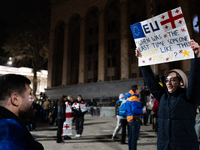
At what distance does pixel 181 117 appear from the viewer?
2262mm

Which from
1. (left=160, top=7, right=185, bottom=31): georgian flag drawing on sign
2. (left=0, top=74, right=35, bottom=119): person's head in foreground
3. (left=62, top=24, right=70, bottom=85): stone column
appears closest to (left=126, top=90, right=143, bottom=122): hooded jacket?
(left=160, top=7, right=185, bottom=31): georgian flag drawing on sign

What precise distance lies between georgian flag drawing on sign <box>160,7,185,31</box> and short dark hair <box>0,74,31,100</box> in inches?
89.2

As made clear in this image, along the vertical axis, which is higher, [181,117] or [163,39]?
[163,39]

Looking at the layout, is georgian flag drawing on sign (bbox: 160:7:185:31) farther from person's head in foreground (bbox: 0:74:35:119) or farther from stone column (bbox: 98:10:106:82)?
stone column (bbox: 98:10:106:82)

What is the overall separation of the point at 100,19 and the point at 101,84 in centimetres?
1129

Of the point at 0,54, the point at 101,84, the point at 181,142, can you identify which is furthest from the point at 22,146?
the point at 0,54

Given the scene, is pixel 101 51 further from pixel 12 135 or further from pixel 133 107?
pixel 12 135

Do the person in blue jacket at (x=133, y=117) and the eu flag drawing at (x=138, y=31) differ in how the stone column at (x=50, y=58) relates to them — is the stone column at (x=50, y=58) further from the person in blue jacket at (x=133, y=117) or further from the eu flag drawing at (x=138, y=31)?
the eu flag drawing at (x=138, y=31)

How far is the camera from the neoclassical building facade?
2708 cm

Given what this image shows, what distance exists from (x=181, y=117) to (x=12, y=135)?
1963mm

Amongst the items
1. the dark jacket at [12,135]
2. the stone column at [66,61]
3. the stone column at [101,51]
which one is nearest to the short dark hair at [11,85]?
the dark jacket at [12,135]

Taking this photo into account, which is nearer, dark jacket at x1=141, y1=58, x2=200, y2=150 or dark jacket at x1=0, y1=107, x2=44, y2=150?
dark jacket at x1=0, y1=107, x2=44, y2=150

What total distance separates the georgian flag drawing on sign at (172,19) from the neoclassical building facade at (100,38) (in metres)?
21.4

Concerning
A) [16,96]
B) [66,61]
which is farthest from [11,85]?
[66,61]
